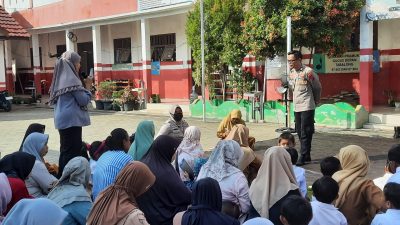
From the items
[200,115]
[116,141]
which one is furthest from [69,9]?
[116,141]

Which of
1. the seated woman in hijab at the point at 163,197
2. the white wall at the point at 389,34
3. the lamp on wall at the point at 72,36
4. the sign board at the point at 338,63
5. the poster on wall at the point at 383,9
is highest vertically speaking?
the lamp on wall at the point at 72,36

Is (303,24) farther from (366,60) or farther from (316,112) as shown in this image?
(316,112)

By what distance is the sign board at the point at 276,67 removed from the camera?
13.4m

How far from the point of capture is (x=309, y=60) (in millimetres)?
13609

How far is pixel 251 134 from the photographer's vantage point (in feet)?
35.8

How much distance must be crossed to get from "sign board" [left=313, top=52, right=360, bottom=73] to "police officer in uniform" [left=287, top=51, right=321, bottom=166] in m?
6.03

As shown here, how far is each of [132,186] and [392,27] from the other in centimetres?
1092

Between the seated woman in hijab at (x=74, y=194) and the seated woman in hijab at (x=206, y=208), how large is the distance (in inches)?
37.8

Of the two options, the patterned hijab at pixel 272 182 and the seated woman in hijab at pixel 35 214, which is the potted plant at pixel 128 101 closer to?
the patterned hijab at pixel 272 182

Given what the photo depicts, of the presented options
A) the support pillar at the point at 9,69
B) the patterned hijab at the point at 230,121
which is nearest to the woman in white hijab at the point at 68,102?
the patterned hijab at the point at 230,121

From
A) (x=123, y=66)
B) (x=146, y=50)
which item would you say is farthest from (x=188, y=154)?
(x=123, y=66)

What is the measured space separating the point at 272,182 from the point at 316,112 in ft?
27.5

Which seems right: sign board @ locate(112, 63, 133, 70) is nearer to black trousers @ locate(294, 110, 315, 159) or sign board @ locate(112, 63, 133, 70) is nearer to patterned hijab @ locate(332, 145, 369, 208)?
black trousers @ locate(294, 110, 315, 159)

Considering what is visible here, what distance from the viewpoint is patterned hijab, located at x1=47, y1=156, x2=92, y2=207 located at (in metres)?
3.77
